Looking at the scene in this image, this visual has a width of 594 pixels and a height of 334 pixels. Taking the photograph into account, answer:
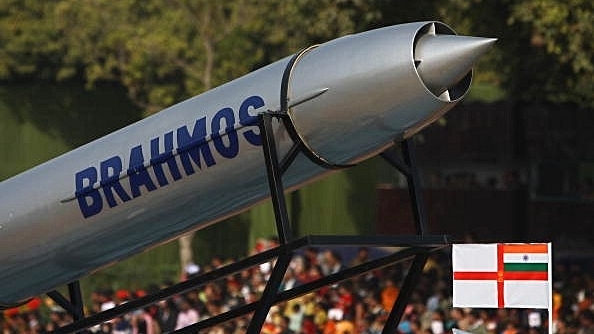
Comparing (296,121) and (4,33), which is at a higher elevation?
(4,33)

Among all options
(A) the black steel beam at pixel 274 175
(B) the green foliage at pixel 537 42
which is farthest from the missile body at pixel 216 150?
(B) the green foliage at pixel 537 42

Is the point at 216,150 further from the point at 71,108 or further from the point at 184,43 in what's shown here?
the point at 71,108

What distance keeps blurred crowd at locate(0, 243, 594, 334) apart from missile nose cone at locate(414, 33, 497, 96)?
5.76 metres

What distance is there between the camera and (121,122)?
116ft

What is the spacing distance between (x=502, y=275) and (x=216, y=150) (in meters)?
2.45

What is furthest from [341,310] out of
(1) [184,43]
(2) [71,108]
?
(2) [71,108]

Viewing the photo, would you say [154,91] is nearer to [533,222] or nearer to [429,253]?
[533,222]

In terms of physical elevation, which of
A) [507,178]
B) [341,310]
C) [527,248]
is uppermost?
[507,178]

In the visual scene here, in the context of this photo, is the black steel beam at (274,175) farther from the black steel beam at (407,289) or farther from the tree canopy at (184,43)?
the tree canopy at (184,43)

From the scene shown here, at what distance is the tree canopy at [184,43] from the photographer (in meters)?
26.7

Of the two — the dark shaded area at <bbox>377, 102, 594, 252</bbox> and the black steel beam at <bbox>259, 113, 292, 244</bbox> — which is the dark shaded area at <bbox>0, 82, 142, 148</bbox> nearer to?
the dark shaded area at <bbox>377, 102, 594, 252</bbox>

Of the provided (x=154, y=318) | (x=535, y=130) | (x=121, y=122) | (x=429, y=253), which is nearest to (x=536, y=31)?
(x=535, y=130)

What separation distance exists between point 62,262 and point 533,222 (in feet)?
54.3

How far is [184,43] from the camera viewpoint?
1261 inches
